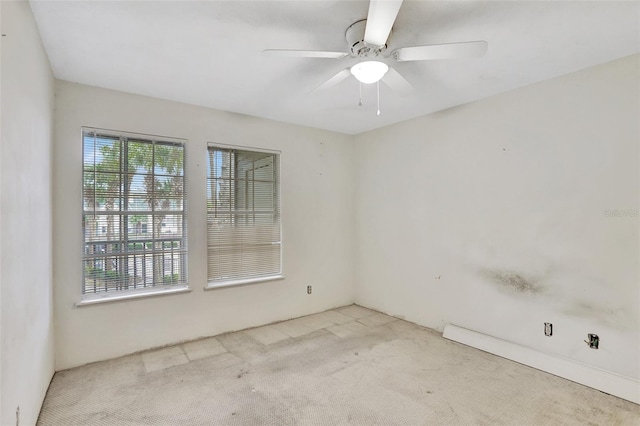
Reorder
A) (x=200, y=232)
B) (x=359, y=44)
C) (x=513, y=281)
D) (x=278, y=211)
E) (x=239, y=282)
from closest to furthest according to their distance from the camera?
1. (x=359, y=44)
2. (x=513, y=281)
3. (x=200, y=232)
4. (x=239, y=282)
5. (x=278, y=211)

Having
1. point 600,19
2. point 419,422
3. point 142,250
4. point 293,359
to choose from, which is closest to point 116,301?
point 142,250

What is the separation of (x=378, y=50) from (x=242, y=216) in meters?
2.54

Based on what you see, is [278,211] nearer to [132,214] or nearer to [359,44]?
[132,214]

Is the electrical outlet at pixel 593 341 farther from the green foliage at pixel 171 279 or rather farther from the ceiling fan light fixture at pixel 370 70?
the green foliage at pixel 171 279

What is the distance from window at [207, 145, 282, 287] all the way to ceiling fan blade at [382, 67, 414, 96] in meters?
2.06

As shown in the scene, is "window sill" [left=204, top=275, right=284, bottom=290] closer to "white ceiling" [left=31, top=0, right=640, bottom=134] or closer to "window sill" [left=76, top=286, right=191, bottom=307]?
"window sill" [left=76, top=286, right=191, bottom=307]

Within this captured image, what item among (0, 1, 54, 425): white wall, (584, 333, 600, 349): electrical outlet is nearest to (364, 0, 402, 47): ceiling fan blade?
(0, 1, 54, 425): white wall

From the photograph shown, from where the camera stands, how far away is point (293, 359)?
9.87 ft

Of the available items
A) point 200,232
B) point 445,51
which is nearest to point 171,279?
point 200,232

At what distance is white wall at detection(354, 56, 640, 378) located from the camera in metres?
2.47

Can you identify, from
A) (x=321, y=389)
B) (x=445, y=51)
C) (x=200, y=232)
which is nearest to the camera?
(x=445, y=51)

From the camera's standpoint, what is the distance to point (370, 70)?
2061 millimetres

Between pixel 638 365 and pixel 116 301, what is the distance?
14.4ft

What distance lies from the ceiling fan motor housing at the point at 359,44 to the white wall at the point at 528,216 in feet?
6.21
